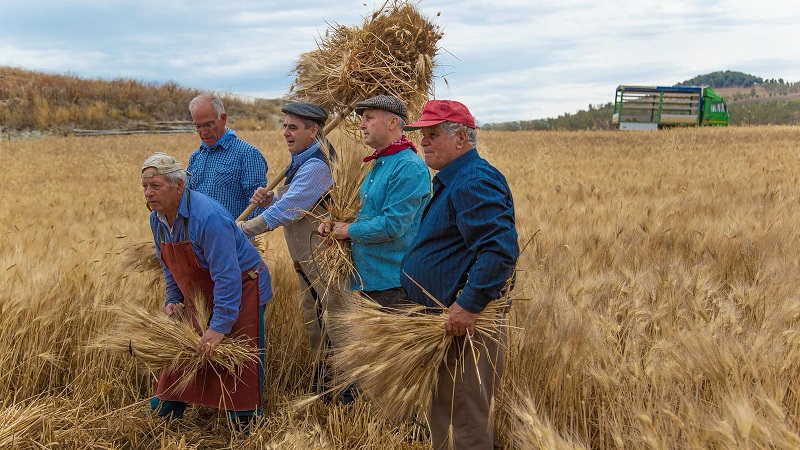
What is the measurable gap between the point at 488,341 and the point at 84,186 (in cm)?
977

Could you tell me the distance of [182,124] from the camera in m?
31.8

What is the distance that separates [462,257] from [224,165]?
74.0 inches

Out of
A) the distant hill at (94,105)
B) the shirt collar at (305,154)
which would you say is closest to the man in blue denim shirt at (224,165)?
the shirt collar at (305,154)

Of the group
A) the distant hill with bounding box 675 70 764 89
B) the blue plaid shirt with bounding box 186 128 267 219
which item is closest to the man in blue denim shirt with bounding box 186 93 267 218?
the blue plaid shirt with bounding box 186 128 267 219

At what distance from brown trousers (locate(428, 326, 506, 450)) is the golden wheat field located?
14 centimetres

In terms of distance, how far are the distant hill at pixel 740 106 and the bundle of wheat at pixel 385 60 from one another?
29.1m

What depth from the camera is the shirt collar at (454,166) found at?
257cm

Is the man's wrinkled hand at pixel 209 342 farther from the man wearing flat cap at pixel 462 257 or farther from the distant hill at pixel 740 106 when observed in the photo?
the distant hill at pixel 740 106

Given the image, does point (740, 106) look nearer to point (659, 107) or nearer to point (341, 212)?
point (659, 107)

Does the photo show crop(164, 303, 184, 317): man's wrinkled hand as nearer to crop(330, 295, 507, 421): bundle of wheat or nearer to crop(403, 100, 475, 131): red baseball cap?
crop(330, 295, 507, 421): bundle of wheat

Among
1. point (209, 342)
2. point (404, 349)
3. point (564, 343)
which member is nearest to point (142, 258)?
point (209, 342)

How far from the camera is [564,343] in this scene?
298 centimetres

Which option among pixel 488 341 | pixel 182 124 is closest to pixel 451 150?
pixel 488 341

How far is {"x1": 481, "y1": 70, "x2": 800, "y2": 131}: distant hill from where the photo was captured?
45.4 m
